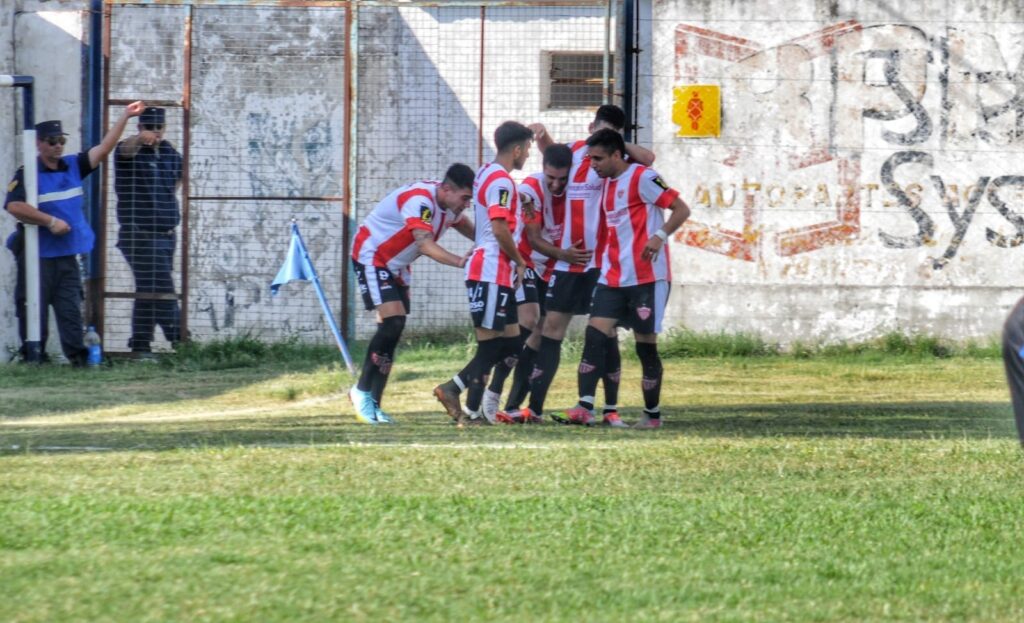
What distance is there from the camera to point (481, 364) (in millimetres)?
10758

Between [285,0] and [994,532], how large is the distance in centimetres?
1156

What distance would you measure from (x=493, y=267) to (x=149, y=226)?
6.73 m

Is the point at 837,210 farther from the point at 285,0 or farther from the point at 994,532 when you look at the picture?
the point at 994,532

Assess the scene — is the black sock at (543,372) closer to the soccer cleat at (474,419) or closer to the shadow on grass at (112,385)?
the soccer cleat at (474,419)

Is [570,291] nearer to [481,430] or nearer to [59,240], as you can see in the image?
[481,430]

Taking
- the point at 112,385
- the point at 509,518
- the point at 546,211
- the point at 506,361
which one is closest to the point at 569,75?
the point at 112,385

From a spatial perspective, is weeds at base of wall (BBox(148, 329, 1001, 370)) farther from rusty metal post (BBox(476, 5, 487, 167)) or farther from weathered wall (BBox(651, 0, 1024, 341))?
rusty metal post (BBox(476, 5, 487, 167))

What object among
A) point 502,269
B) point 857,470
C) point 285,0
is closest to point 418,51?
point 285,0

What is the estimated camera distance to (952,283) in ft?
53.8

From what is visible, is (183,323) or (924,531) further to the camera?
(183,323)

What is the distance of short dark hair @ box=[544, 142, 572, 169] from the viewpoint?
11.1 metres

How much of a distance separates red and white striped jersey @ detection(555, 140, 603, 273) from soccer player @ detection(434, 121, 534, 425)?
0.56 m

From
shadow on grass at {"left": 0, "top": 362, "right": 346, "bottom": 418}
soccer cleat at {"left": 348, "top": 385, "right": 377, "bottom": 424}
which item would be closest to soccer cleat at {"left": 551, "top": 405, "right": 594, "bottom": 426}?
soccer cleat at {"left": 348, "top": 385, "right": 377, "bottom": 424}

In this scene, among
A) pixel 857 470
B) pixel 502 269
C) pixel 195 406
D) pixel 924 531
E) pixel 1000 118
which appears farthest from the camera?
pixel 1000 118
